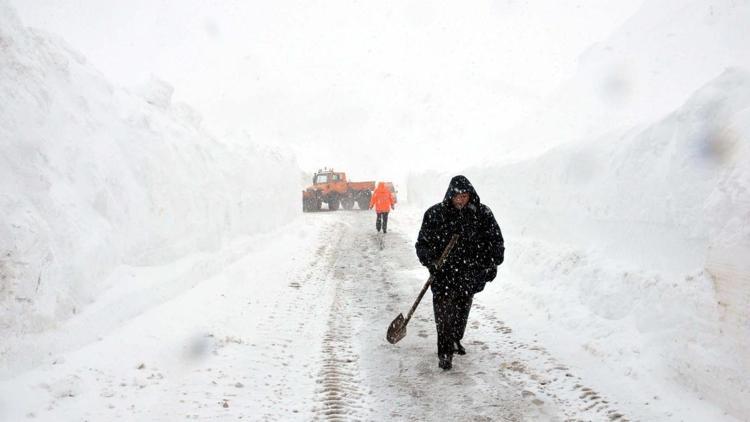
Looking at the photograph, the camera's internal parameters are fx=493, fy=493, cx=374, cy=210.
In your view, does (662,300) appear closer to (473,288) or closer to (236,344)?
(473,288)

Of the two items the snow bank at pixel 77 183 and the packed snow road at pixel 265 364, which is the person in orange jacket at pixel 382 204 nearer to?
the snow bank at pixel 77 183

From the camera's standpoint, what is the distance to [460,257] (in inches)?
181

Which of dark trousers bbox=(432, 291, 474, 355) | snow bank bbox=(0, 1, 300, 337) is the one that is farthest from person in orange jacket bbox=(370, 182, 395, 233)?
dark trousers bbox=(432, 291, 474, 355)

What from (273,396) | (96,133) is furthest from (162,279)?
(273,396)

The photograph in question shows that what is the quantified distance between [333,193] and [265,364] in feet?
70.7

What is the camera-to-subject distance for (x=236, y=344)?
5.07 meters

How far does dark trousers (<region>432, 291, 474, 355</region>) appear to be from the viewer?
4551 millimetres

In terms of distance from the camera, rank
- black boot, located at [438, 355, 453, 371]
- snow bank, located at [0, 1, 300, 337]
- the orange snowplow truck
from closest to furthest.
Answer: snow bank, located at [0, 1, 300, 337], black boot, located at [438, 355, 453, 371], the orange snowplow truck

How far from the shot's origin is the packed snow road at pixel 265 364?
11.9ft

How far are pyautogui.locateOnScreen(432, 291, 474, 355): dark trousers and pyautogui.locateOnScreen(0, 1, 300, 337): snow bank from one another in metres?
3.45

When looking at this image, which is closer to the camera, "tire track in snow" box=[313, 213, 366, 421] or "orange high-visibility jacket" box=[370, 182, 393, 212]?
"tire track in snow" box=[313, 213, 366, 421]

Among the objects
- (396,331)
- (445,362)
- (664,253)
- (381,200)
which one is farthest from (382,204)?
(445,362)

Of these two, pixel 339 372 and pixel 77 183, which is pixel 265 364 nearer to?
pixel 339 372

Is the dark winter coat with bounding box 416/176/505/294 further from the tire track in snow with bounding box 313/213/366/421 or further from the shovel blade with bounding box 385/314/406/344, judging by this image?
the tire track in snow with bounding box 313/213/366/421
